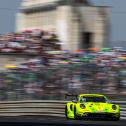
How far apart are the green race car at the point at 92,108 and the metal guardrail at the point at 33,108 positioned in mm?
1578

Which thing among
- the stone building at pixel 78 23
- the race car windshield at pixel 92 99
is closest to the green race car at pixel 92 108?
the race car windshield at pixel 92 99

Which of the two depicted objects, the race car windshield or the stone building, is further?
the stone building

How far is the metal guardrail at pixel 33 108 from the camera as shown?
22594 millimetres

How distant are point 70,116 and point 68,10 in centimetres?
1608

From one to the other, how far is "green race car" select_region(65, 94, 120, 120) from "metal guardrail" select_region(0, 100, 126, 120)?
158 centimetres

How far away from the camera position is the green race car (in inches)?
798

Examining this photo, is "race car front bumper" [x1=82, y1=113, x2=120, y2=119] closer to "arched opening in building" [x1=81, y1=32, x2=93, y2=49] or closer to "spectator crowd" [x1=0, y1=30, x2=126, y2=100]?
"spectator crowd" [x1=0, y1=30, x2=126, y2=100]

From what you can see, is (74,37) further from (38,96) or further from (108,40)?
(38,96)

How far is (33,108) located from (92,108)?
10.5 feet

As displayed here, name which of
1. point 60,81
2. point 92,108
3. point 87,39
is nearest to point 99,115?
point 92,108

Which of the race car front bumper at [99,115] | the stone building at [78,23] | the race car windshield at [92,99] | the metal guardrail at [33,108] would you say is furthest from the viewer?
the stone building at [78,23]

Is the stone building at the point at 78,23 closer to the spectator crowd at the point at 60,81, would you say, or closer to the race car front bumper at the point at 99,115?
the spectator crowd at the point at 60,81

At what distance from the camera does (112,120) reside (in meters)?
20.4

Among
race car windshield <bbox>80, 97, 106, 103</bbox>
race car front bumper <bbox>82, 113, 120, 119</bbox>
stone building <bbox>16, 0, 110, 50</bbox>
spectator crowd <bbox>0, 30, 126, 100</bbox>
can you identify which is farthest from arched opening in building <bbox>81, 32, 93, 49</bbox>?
race car front bumper <bbox>82, 113, 120, 119</bbox>
